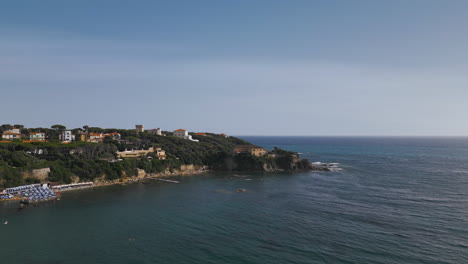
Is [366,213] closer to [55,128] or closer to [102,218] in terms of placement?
[102,218]

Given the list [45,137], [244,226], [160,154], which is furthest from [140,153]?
[244,226]

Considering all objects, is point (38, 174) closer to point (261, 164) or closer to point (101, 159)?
point (101, 159)

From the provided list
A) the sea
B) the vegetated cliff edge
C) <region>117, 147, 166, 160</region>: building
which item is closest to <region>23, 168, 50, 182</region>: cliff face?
the vegetated cliff edge

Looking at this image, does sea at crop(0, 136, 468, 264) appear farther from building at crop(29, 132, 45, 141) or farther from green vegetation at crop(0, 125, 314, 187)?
building at crop(29, 132, 45, 141)

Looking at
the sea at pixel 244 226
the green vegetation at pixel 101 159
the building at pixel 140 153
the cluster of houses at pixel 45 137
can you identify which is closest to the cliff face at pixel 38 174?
the green vegetation at pixel 101 159

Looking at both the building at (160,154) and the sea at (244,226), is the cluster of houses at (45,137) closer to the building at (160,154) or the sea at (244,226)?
the building at (160,154)

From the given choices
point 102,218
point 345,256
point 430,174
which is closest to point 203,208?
point 102,218
